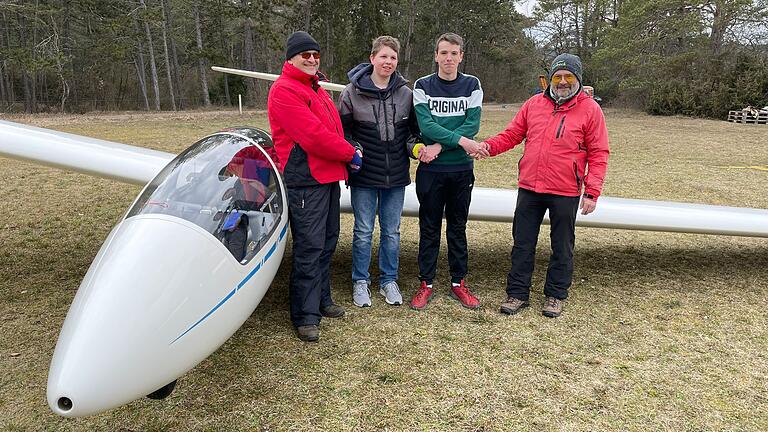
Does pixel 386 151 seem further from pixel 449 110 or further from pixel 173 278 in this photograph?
pixel 173 278

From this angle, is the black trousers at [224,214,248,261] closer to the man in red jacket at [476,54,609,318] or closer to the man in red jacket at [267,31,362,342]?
the man in red jacket at [267,31,362,342]

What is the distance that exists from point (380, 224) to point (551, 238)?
140 centimetres

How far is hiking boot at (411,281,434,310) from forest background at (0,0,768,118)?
26.1 meters

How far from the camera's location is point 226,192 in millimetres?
3176

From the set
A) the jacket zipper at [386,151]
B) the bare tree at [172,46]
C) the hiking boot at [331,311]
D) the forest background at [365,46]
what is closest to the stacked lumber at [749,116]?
the forest background at [365,46]

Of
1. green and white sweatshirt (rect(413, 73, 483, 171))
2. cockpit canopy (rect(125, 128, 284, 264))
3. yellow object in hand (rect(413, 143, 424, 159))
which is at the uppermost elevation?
green and white sweatshirt (rect(413, 73, 483, 171))

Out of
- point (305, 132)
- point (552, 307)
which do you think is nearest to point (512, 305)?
point (552, 307)

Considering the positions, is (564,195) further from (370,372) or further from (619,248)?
(619,248)

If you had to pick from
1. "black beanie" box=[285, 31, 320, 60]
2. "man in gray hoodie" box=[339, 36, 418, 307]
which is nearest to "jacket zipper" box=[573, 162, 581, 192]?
"man in gray hoodie" box=[339, 36, 418, 307]

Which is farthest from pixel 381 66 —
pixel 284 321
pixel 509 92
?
pixel 509 92

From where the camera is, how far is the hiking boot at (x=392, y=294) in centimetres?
447

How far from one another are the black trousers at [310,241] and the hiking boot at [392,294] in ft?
2.36

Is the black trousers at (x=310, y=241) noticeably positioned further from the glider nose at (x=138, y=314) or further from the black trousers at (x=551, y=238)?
the black trousers at (x=551, y=238)

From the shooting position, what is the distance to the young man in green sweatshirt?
3994 mm
